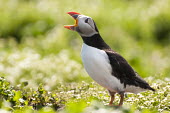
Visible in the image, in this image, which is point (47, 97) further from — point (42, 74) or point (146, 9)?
point (146, 9)

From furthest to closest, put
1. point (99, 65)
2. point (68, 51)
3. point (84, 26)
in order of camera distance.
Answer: point (68, 51) < point (84, 26) < point (99, 65)

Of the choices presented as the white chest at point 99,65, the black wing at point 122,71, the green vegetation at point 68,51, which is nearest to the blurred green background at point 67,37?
the green vegetation at point 68,51

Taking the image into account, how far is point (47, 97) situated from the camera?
720 cm

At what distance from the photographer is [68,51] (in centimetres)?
1201

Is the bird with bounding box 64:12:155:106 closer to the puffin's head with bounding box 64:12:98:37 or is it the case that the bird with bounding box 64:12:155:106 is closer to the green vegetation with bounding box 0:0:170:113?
the puffin's head with bounding box 64:12:98:37

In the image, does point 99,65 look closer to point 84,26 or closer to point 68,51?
point 84,26

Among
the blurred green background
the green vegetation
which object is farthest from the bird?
the blurred green background

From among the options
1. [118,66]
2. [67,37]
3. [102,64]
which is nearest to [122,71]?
[118,66]

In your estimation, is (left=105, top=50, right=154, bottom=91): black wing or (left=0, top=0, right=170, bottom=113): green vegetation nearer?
(left=105, top=50, right=154, bottom=91): black wing

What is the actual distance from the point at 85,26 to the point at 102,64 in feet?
1.65

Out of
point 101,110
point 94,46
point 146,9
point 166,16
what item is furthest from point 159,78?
point 146,9

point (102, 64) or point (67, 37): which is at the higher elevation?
point (67, 37)

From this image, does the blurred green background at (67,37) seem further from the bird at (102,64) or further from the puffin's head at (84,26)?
the puffin's head at (84,26)

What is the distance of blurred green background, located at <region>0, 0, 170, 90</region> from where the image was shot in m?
9.92
